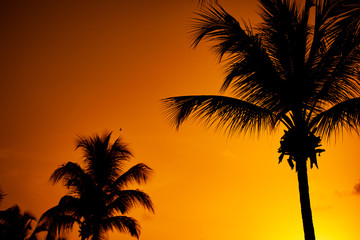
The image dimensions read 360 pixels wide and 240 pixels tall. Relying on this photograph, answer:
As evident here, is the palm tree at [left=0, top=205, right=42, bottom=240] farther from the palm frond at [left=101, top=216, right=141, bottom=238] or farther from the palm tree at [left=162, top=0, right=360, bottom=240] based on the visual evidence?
the palm tree at [left=162, top=0, right=360, bottom=240]

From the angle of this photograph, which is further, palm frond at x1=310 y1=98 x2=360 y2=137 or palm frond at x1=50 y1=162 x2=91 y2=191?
palm frond at x1=50 y1=162 x2=91 y2=191

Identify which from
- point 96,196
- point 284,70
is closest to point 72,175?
point 96,196

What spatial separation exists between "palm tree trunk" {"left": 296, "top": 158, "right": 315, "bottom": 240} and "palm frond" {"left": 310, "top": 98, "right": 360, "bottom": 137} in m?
0.93

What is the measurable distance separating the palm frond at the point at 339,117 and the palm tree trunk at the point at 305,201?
0.93m

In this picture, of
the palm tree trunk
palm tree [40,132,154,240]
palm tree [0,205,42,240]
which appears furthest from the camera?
→ palm tree [0,205,42,240]

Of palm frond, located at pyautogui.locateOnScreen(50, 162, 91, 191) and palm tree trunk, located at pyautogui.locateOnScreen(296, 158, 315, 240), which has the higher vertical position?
palm frond, located at pyautogui.locateOnScreen(50, 162, 91, 191)

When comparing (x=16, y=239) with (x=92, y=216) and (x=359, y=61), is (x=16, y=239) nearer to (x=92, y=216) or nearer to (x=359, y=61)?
(x=92, y=216)

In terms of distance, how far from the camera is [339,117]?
6.80m

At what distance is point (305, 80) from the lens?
719 cm

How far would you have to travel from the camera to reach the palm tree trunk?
20.9ft

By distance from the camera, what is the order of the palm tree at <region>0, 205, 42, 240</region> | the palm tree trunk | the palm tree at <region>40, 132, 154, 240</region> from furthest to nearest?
the palm tree at <region>0, 205, 42, 240</region> → the palm tree at <region>40, 132, 154, 240</region> → the palm tree trunk

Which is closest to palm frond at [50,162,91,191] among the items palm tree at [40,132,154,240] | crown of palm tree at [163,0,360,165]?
palm tree at [40,132,154,240]

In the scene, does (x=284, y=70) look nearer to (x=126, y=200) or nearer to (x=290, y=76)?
(x=290, y=76)

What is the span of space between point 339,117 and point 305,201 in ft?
5.70
